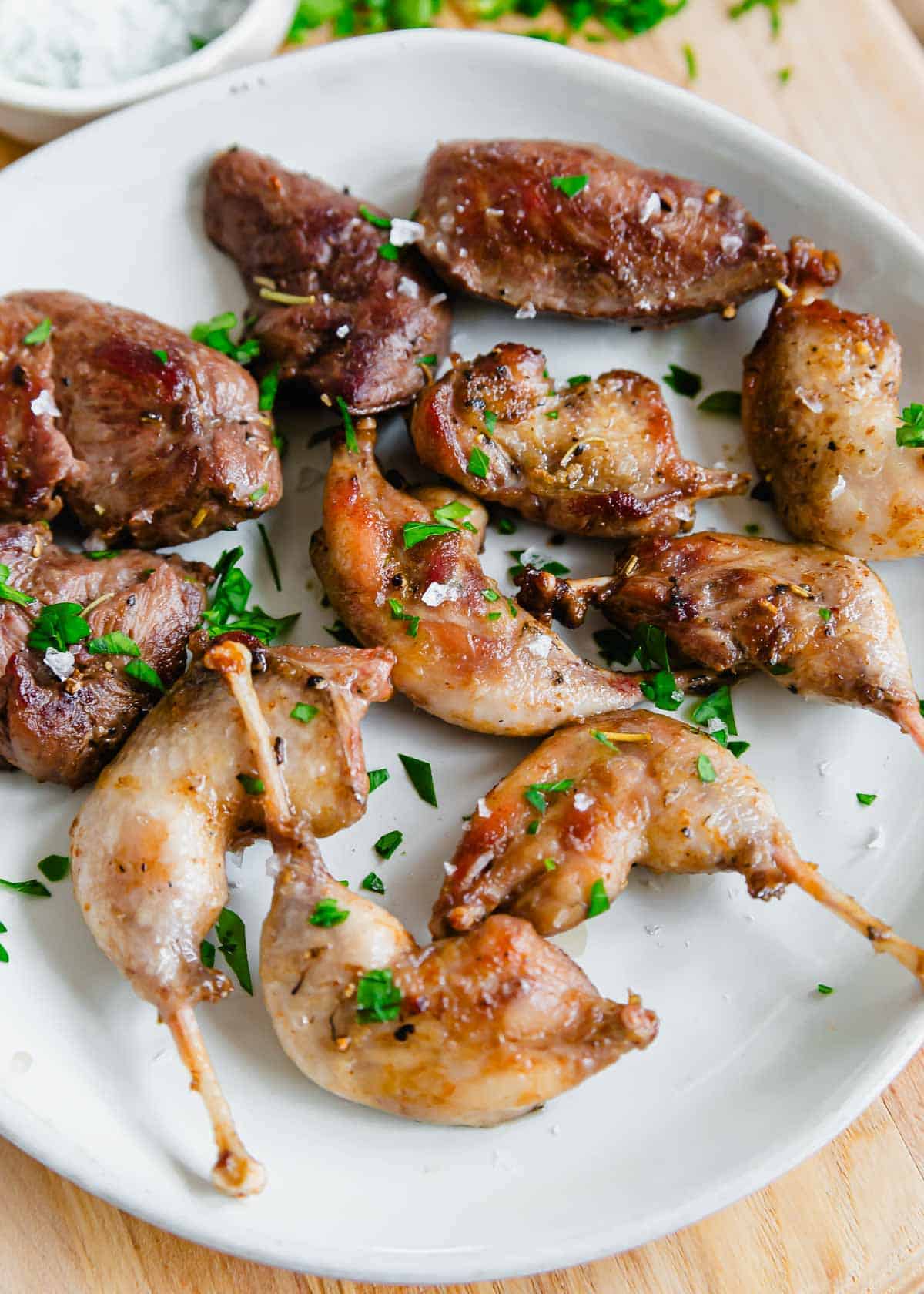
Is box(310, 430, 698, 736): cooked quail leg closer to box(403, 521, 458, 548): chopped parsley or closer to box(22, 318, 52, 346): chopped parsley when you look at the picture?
box(403, 521, 458, 548): chopped parsley

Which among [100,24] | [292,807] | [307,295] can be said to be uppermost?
[100,24]

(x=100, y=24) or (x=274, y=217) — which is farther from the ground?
(x=100, y=24)

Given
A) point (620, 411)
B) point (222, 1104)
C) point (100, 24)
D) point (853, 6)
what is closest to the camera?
point (222, 1104)

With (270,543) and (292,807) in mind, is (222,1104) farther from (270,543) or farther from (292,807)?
(270,543)

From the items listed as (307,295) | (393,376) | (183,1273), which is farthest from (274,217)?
(183,1273)

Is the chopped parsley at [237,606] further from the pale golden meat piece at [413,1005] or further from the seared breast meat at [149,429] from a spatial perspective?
the pale golden meat piece at [413,1005]
